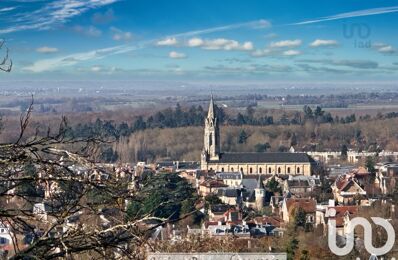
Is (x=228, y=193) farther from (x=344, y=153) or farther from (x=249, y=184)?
(x=344, y=153)

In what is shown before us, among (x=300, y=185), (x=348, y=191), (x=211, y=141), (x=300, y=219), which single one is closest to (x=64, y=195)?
(x=300, y=219)

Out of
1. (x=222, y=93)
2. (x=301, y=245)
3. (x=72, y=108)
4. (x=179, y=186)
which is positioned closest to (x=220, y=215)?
(x=179, y=186)

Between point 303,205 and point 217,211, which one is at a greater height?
point 303,205

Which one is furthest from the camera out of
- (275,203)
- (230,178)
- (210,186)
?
(230,178)

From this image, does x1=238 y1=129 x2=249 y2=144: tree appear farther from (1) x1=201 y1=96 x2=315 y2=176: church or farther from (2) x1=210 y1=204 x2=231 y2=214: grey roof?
(2) x1=210 y1=204 x2=231 y2=214: grey roof

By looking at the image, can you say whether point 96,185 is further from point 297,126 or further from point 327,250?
point 297,126

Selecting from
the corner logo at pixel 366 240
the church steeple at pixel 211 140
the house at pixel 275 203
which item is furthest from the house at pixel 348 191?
the church steeple at pixel 211 140
